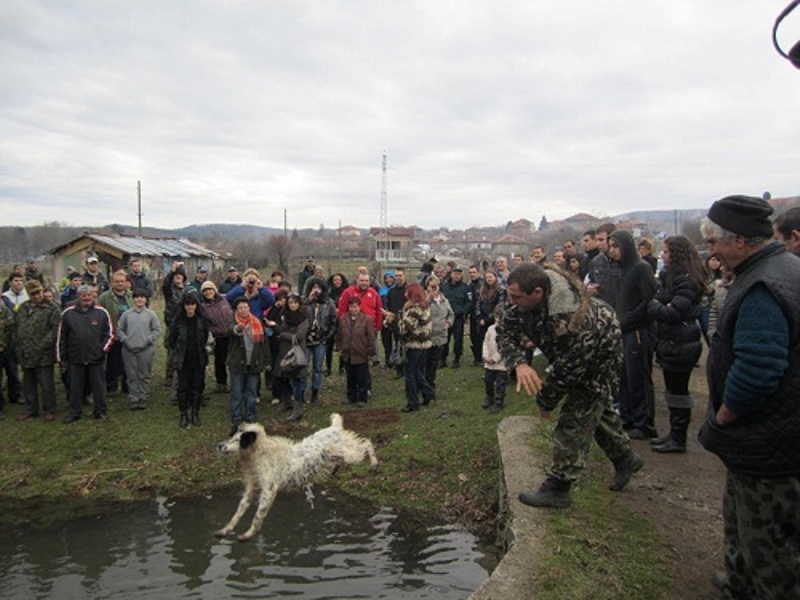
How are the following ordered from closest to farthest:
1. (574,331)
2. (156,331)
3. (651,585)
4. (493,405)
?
(651,585) < (574,331) < (493,405) < (156,331)

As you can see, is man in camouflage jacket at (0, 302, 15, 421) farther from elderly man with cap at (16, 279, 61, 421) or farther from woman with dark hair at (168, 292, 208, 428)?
woman with dark hair at (168, 292, 208, 428)

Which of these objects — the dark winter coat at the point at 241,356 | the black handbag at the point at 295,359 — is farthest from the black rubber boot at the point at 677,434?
the dark winter coat at the point at 241,356

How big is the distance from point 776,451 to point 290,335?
7697 millimetres

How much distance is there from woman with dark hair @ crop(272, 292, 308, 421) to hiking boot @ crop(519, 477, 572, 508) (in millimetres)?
5320

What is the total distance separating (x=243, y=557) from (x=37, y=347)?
6.13 meters

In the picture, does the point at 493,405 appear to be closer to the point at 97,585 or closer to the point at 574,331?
the point at 574,331

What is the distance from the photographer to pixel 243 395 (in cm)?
925

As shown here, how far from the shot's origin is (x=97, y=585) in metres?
5.10

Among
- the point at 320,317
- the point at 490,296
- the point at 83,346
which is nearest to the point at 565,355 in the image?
the point at 320,317

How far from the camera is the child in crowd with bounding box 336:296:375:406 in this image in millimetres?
9875

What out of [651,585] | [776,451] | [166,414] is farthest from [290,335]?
[776,451]

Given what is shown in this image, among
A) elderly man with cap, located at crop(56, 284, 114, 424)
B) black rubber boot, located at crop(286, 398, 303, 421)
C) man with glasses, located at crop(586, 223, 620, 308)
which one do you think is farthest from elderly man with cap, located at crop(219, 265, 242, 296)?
man with glasses, located at crop(586, 223, 620, 308)

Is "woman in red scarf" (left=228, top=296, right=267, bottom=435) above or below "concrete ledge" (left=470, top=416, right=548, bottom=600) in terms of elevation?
above

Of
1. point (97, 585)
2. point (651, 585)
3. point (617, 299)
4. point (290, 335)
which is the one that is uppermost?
point (617, 299)
